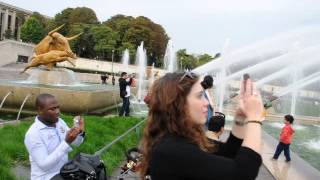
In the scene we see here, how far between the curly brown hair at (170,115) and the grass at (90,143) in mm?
4758

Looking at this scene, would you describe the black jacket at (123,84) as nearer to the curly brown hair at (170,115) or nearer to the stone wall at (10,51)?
the curly brown hair at (170,115)

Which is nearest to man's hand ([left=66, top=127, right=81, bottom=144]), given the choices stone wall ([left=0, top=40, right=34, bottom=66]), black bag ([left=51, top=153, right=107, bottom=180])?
black bag ([left=51, top=153, right=107, bottom=180])

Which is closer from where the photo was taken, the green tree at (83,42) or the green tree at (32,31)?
the green tree at (83,42)

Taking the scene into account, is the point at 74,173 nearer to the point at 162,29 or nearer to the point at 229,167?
the point at 229,167

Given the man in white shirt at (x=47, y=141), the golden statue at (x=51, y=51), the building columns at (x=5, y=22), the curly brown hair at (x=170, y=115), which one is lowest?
the man in white shirt at (x=47, y=141)

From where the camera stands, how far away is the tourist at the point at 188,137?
7.79 ft

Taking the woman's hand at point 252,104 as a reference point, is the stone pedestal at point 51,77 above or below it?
below

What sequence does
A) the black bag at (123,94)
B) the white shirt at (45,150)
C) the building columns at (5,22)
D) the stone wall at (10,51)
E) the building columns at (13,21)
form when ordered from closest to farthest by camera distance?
the white shirt at (45,150) → the black bag at (123,94) → the stone wall at (10,51) → the building columns at (5,22) → the building columns at (13,21)

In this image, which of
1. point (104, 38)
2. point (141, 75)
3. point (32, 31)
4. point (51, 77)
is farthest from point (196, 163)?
point (32, 31)

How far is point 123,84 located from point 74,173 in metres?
14.0

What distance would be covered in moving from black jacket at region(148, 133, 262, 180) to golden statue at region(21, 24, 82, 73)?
19.6 m

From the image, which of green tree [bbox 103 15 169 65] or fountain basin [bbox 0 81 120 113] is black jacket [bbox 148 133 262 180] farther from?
green tree [bbox 103 15 169 65]

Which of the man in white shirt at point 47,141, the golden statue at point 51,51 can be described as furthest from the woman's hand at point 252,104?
the golden statue at point 51,51

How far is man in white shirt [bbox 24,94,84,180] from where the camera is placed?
4.07 metres
